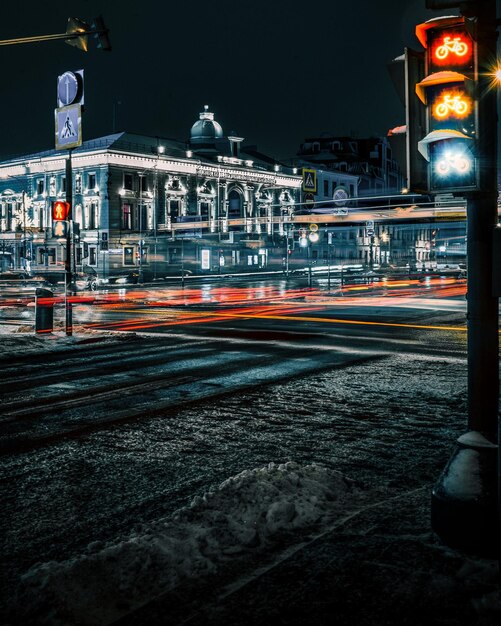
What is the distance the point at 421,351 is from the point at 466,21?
990cm

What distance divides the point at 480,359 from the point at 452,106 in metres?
1.58

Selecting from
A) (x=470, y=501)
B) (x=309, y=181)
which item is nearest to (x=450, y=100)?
(x=470, y=501)

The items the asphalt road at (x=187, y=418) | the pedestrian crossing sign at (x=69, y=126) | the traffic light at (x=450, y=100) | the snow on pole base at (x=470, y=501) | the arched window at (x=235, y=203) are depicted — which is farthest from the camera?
the arched window at (x=235, y=203)

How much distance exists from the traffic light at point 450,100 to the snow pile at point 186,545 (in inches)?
90.5

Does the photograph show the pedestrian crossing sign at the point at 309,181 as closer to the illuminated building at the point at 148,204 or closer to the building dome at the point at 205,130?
the illuminated building at the point at 148,204

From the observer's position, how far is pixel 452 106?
4316 mm

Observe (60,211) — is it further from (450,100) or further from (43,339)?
(450,100)

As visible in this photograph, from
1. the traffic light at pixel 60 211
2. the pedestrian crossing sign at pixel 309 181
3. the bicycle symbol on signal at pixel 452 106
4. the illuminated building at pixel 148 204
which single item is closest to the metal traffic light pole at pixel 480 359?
the bicycle symbol on signal at pixel 452 106

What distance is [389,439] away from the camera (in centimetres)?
694

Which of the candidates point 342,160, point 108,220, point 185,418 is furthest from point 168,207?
point 185,418

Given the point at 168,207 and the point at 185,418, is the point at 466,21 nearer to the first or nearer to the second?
the point at 185,418

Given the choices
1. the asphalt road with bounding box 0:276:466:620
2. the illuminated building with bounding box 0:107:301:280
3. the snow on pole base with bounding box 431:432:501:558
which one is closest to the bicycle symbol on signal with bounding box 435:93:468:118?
the snow on pole base with bounding box 431:432:501:558

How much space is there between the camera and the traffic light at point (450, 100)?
14.1 ft

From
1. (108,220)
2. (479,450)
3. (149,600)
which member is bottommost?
(149,600)
